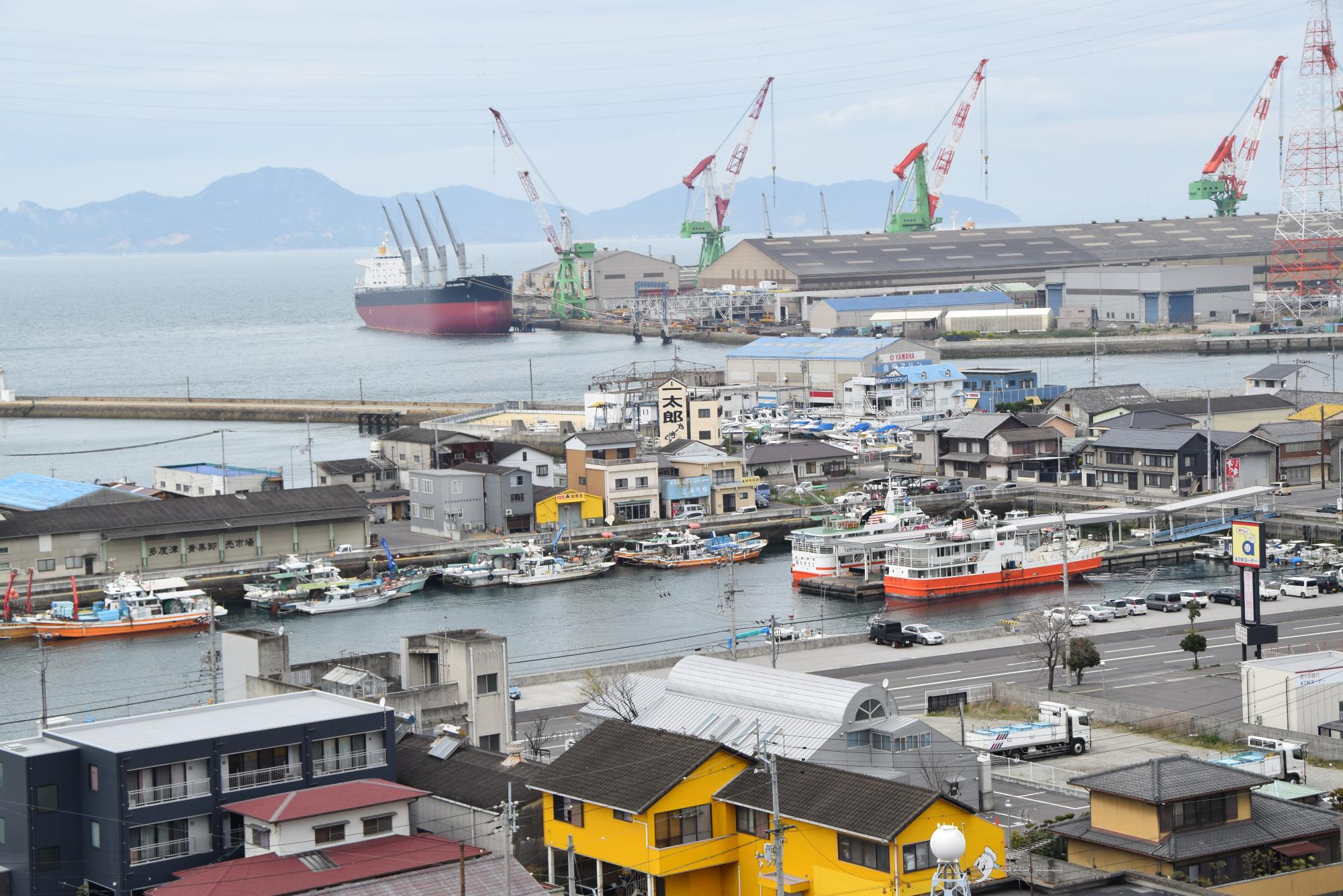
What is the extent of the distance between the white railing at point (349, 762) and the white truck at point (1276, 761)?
4.28 meters

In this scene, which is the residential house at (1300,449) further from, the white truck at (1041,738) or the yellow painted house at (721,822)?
the yellow painted house at (721,822)

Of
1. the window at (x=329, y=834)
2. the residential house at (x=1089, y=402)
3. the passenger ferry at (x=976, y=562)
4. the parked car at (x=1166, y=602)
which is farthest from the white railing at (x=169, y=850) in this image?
the residential house at (x=1089, y=402)

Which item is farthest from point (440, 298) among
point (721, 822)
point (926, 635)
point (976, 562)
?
point (721, 822)

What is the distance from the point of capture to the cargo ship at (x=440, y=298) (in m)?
57.0

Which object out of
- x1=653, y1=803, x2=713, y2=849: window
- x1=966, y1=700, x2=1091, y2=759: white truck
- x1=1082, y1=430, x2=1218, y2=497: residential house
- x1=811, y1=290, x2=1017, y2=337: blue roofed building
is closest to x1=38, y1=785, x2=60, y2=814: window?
x1=653, y1=803, x2=713, y2=849: window

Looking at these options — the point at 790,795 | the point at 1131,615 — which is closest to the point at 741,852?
the point at 790,795

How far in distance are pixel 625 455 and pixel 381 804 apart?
45.1ft

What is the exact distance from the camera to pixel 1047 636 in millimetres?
12688

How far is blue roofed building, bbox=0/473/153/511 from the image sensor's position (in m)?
19.9

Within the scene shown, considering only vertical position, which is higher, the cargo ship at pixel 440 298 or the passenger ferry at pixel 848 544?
the cargo ship at pixel 440 298

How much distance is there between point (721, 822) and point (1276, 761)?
360 cm

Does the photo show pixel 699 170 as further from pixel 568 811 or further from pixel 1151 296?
pixel 568 811

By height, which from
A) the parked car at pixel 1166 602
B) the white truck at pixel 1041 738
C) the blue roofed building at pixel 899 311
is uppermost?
the blue roofed building at pixel 899 311

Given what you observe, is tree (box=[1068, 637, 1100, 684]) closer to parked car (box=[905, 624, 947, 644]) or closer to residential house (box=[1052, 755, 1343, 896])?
parked car (box=[905, 624, 947, 644])
